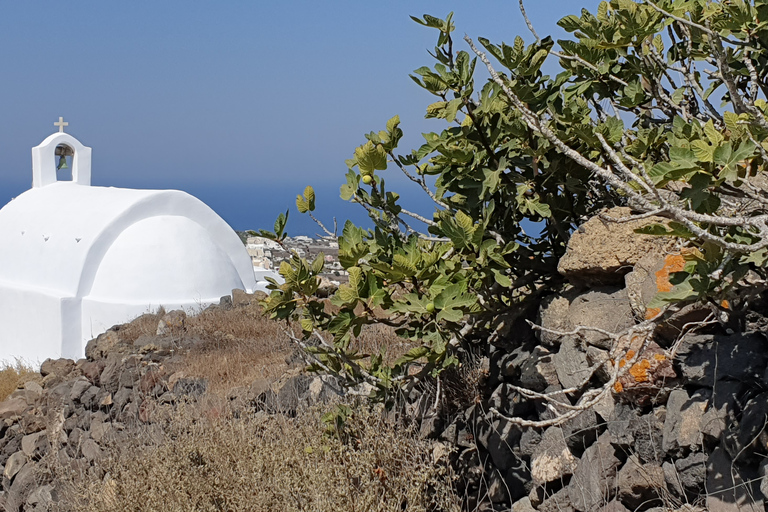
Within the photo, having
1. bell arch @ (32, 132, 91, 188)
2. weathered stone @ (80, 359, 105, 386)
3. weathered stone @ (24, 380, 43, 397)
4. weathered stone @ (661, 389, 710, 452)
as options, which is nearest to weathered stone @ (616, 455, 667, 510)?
weathered stone @ (661, 389, 710, 452)

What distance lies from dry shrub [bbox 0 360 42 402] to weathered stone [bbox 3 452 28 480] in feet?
6.79

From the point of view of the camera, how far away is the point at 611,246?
314cm

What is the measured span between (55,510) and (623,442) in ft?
13.5

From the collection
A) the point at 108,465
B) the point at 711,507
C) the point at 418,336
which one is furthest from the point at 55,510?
the point at 711,507

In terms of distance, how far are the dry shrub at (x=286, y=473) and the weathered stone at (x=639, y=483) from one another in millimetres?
853

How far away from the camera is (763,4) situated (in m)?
2.64

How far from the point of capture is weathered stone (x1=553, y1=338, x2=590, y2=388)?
10.1 ft

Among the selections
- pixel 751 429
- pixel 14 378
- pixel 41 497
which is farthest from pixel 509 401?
pixel 14 378

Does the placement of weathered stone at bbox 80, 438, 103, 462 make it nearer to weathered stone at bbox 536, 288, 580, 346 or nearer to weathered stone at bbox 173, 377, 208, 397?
weathered stone at bbox 173, 377, 208, 397

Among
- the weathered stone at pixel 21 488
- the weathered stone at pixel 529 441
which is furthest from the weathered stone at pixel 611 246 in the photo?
the weathered stone at pixel 21 488

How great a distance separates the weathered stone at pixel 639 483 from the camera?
2.65 meters

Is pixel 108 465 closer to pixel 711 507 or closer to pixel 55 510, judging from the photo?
pixel 55 510

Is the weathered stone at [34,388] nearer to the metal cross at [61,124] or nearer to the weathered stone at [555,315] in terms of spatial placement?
the weathered stone at [555,315]

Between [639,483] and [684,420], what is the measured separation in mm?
315
